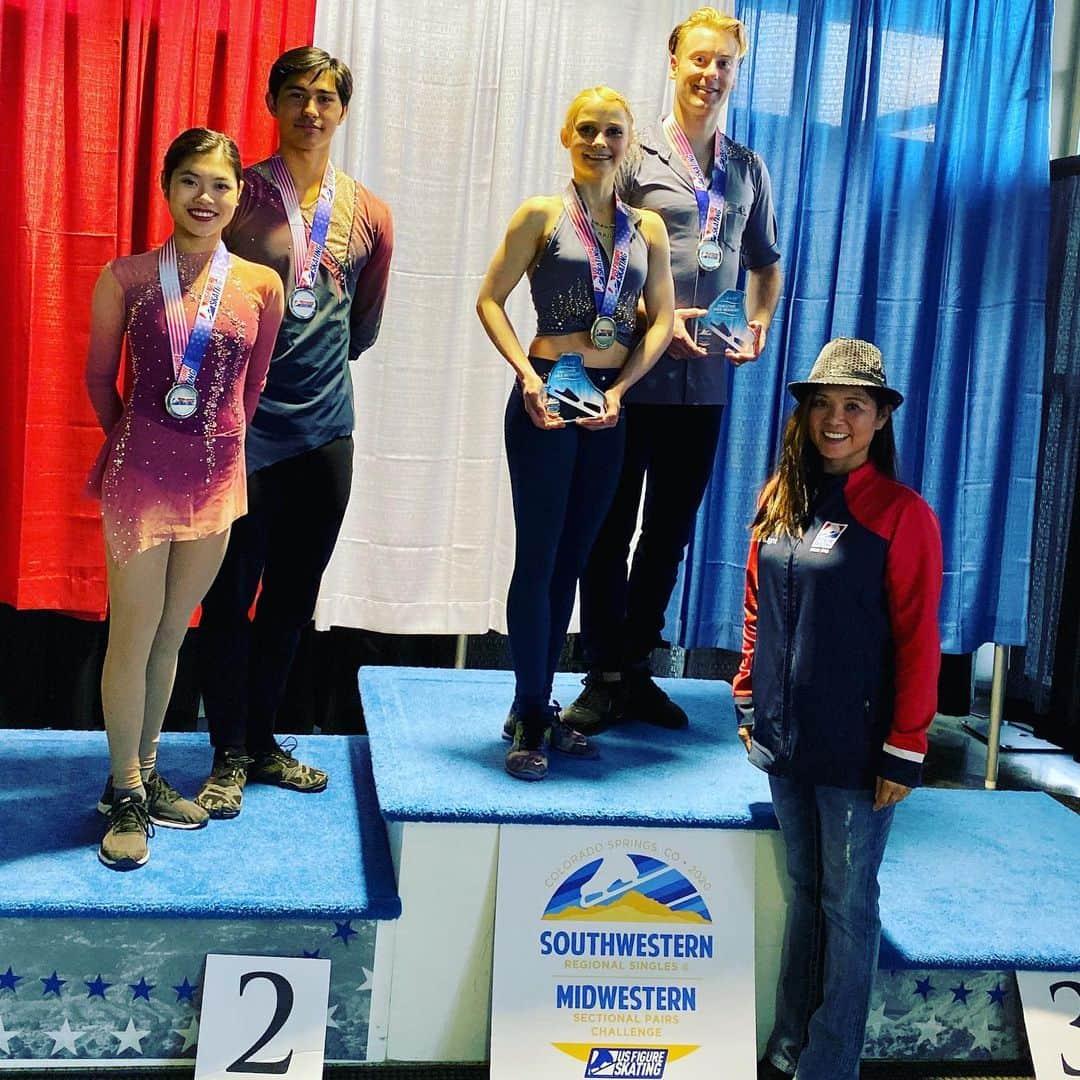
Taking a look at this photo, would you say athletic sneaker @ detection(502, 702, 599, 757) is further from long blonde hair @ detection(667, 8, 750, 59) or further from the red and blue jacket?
long blonde hair @ detection(667, 8, 750, 59)

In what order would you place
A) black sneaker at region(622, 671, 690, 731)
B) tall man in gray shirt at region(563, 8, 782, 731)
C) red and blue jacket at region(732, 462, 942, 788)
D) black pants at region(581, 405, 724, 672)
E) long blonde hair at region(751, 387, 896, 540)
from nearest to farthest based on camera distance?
red and blue jacket at region(732, 462, 942, 788)
long blonde hair at region(751, 387, 896, 540)
tall man in gray shirt at region(563, 8, 782, 731)
black pants at region(581, 405, 724, 672)
black sneaker at region(622, 671, 690, 731)

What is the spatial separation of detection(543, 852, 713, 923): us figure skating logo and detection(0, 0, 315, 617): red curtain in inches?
64.2

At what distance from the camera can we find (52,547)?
3379 millimetres

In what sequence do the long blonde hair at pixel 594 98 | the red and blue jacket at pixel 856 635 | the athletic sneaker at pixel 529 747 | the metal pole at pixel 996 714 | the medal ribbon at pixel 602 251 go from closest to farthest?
the red and blue jacket at pixel 856 635 → the long blonde hair at pixel 594 98 → the medal ribbon at pixel 602 251 → the athletic sneaker at pixel 529 747 → the metal pole at pixel 996 714

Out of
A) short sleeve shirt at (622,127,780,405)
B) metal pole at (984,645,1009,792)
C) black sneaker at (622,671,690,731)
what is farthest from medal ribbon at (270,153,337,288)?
metal pole at (984,645,1009,792)

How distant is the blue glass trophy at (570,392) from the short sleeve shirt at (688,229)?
35 cm

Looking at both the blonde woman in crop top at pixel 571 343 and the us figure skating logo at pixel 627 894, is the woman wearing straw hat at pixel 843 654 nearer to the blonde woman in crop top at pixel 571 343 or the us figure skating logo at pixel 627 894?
the us figure skating logo at pixel 627 894

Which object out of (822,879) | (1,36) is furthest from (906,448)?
(1,36)

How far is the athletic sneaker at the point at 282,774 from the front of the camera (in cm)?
282

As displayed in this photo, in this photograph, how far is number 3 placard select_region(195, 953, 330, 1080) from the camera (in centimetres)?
220

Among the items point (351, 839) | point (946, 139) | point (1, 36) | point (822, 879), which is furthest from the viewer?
point (946, 139)

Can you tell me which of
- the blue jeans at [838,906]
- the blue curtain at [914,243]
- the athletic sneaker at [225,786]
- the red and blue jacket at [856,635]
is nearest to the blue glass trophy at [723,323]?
the red and blue jacket at [856,635]

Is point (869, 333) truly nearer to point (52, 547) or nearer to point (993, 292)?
point (993, 292)

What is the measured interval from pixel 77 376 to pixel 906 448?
95.1 inches
